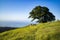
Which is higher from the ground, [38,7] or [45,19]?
[38,7]

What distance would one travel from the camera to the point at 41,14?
152 ft

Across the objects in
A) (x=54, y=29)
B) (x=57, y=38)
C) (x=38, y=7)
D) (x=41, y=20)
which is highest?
(x=38, y=7)

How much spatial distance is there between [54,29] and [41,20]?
2582 centimetres

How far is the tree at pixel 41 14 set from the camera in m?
46.2

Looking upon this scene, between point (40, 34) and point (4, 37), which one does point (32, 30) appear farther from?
point (4, 37)

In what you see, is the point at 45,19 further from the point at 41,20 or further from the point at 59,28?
the point at 59,28

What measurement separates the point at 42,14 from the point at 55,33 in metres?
28.3

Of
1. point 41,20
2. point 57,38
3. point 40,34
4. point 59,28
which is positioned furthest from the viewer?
point 41,20

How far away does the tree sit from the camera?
4619 centimetres

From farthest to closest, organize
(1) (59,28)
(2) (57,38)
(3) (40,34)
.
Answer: (1) (59,28), (3) (40,34), (2) (57,38)

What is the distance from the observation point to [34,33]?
1983 cm

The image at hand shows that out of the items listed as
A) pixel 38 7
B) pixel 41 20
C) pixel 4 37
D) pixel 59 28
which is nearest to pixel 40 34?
pixel 59 28

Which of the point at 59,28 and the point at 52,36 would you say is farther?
the point at 59,28

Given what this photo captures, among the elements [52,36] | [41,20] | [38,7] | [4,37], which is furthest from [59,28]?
[38,7]
